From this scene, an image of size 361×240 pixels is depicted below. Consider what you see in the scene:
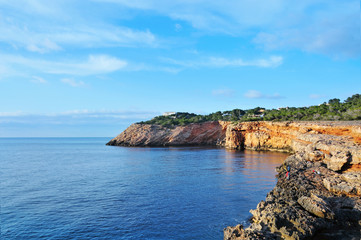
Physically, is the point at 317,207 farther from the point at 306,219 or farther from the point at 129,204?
the point at 129,204

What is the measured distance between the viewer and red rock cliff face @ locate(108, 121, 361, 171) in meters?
28.8

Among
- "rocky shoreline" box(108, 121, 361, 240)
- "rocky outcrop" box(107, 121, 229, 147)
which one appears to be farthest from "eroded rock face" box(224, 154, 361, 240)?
"rocky outcrop" box(107, 121, 229, 147)

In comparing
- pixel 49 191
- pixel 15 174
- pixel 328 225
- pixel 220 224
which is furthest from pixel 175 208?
pixel 15 174

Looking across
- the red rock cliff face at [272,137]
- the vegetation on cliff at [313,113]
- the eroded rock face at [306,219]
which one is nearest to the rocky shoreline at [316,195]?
the eroded rock face at [306,219]

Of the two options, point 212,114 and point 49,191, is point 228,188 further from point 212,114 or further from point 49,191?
point 212,114

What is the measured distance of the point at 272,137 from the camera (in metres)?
65.2

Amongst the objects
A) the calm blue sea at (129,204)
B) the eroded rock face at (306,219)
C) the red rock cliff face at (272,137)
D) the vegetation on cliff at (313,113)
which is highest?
the vegetation on cliff at (313,113)

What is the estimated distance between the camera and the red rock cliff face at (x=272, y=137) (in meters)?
28.8

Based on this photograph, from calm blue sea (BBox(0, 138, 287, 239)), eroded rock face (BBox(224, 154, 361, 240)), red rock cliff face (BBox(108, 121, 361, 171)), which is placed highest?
red rock cliff face (BBox(108, 121, 361, 171))

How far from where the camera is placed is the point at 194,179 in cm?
3145

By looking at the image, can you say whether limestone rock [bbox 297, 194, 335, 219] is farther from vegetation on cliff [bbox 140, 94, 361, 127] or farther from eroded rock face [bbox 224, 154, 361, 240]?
vegetation on cliff [bbox 140, 94, 361, 127]

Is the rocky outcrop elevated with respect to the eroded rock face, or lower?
elevated

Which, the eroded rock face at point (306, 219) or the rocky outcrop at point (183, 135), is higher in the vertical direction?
the rocky outcrop at point (183, 135)

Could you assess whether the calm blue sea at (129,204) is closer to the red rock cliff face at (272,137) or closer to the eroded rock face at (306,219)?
the eroded rock face at (306,219)
